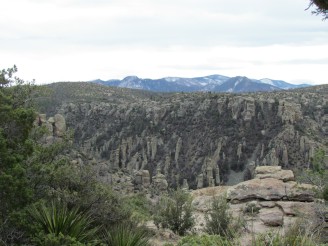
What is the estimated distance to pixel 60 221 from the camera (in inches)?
308

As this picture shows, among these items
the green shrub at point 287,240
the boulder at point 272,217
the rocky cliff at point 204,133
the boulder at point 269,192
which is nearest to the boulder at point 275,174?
the boulder at point 269,192

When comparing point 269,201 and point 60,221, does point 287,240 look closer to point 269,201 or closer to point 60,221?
point 60,221

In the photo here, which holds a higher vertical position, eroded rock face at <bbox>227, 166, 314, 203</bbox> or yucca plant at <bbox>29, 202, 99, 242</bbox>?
yucca plant at <bbox>29, 202, 99, 242</bbox>

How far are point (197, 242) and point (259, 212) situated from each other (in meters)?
8.10

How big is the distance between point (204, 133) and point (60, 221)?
4697cm

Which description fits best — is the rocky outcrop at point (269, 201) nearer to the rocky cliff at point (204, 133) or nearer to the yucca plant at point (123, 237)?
the yucca plant at point (123, 237)

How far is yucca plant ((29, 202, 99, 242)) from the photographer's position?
7.72 metres

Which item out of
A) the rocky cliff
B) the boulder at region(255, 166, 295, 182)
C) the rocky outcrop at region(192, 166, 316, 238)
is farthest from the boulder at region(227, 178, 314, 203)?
the rocky cliff

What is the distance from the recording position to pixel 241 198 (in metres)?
17.1

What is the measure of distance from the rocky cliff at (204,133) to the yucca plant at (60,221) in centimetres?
3379

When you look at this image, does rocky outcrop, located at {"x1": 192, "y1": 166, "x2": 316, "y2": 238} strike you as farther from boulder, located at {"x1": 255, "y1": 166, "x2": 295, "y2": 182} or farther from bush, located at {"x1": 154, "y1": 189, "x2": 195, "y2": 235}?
bush, located at {"x1": 154, "y1": 189, "x2": 195, "y2": 235}

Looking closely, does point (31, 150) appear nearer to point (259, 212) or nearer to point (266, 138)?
point (259, 212)

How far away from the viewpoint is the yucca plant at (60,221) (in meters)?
7.72

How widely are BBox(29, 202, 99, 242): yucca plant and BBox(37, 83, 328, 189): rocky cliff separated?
3379 cm
